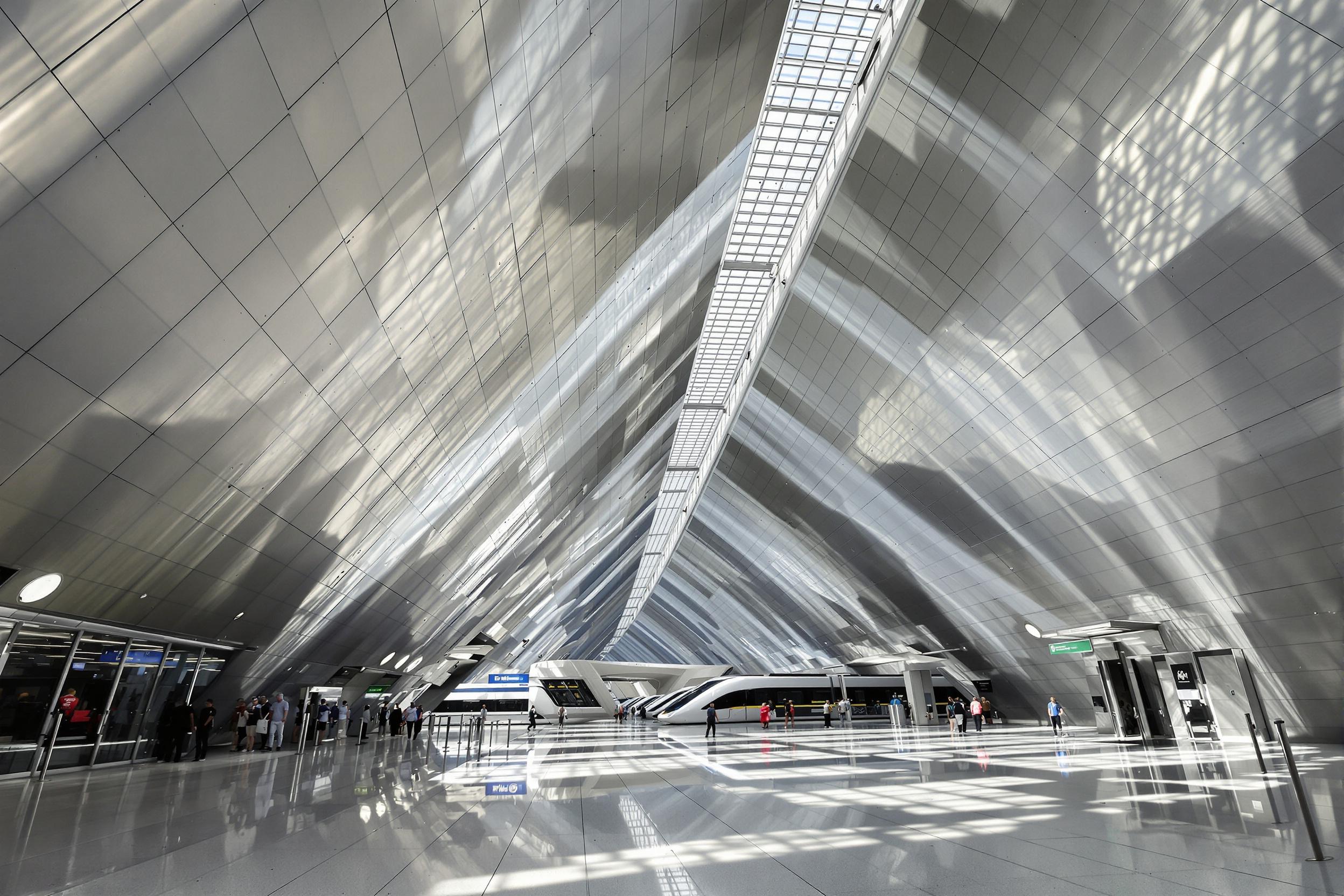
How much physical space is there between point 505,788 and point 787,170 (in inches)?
554

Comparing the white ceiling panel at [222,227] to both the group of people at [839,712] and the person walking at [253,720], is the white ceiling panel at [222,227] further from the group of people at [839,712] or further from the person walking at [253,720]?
the group of people at [839,712]

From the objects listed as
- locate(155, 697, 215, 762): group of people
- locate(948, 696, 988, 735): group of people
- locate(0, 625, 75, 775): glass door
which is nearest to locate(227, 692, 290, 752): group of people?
locate(155, 697, 215, 762): group of people

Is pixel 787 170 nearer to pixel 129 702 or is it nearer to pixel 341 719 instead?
pixel 129 702

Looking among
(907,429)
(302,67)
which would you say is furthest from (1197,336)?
(302,67)

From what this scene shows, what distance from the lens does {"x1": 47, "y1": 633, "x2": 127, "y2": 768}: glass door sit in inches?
509

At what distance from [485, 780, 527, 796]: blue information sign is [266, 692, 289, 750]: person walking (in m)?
10.1

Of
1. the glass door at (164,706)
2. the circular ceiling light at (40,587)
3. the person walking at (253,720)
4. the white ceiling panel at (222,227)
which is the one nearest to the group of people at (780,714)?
the person walking at (253,720)

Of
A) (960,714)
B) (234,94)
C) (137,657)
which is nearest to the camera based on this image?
(234,94)

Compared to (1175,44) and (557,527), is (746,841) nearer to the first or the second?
(1175,44)

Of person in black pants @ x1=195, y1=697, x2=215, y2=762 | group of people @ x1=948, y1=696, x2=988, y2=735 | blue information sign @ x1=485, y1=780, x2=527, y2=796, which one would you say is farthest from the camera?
group of people @ x1=948, y1=696, x2=988, y2=735

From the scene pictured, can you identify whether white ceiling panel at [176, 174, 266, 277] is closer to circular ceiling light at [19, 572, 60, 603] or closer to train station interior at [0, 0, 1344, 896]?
train station interior at [0, 0, 1344, 896]

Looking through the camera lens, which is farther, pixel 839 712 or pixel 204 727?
pixel 839 712

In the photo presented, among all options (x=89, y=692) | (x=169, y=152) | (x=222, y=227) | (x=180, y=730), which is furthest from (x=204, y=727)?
(x=169, y=152)

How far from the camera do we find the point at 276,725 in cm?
1989
